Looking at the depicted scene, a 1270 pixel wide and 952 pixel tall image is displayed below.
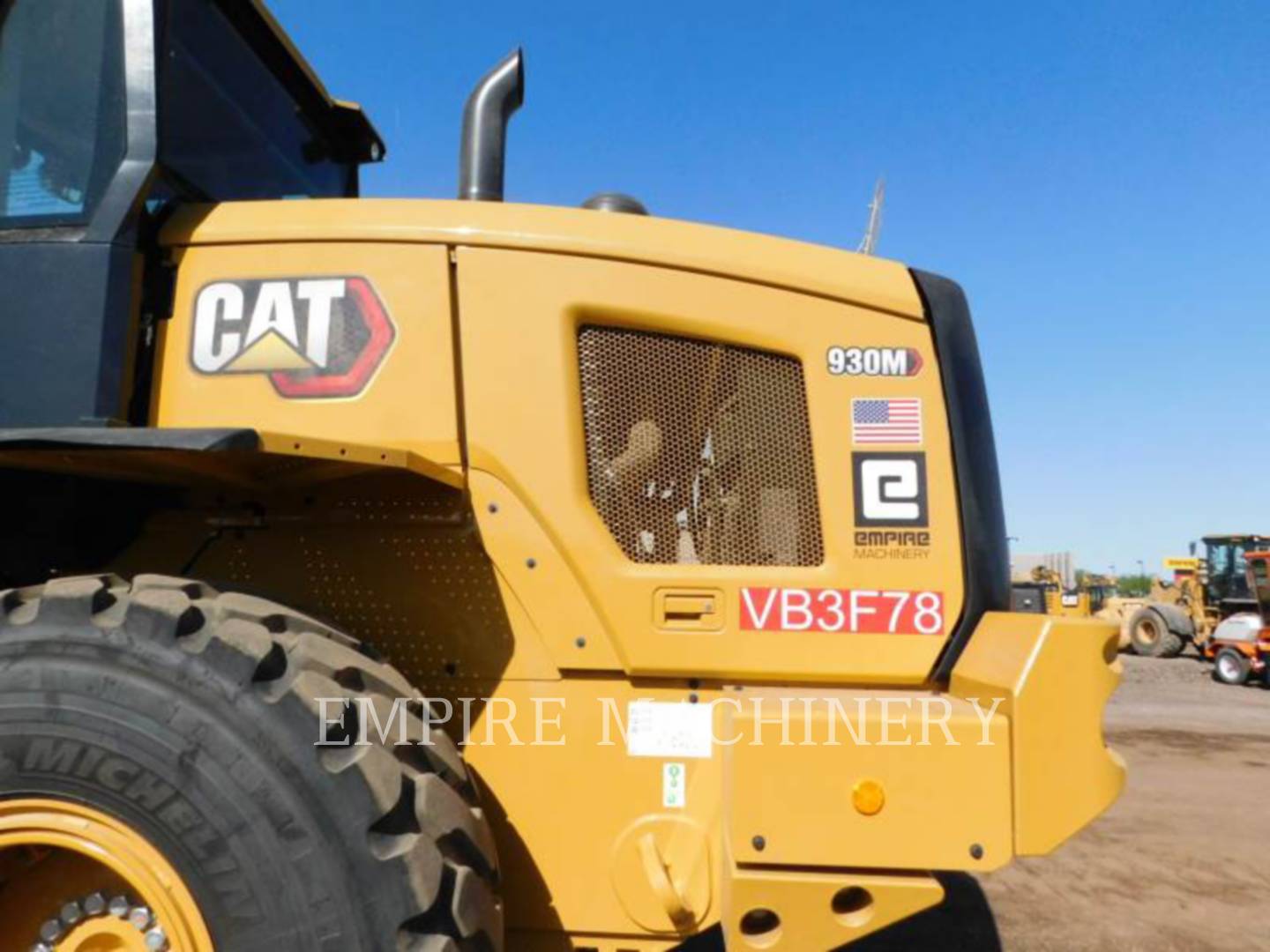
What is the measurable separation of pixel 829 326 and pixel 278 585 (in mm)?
1629

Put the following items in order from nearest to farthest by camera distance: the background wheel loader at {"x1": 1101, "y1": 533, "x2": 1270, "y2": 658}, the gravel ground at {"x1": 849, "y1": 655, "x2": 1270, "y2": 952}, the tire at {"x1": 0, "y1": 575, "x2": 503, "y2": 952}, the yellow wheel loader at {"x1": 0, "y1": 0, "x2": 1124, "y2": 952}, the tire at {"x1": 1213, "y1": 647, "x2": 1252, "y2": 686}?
the tire at {"x1": 0, "y1": 575, "x2": 503, "y2": 952}, the yellow wheel loader at {"x1": 0, "y1": 0, "x2": 1124, "y2": 952}, the gravel ground at {"x1": 849, "y1": 655, "x2": 1270, "y2": 952}, the tire at {"x1": 1213, "y1": 647, "x2": 1252, "y2": 686}, the background wheel loader at {"x1": 1101, "y1": 533, "x2": 1270, "y2": 658}

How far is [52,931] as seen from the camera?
1.98 meters

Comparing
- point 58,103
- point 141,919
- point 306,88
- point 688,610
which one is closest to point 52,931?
point 141,919

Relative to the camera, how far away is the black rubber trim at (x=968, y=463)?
8.19 feet

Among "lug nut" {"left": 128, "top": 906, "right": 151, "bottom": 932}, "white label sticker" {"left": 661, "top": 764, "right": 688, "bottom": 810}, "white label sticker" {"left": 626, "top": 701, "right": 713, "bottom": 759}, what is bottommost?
"lug nut" {"left": 128, "top": 906, "right": 151, "bottom": 932}

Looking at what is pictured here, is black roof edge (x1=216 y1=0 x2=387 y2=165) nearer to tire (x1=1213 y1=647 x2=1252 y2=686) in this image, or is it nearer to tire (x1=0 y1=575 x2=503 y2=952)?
tire (x1=0 y1=575 x2=503 y2=952)

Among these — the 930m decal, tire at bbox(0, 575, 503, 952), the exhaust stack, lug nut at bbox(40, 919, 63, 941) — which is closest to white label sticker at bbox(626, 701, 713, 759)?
tire at bbox(0, 575, 503, 952)

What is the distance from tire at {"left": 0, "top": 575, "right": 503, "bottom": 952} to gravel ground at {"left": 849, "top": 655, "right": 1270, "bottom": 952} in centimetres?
271

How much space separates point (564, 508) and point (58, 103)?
1638mm

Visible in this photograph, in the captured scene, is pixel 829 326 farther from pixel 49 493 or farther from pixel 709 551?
pixel 49 493

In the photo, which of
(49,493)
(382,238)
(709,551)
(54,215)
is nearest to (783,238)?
(709,551)

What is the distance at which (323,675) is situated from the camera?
6.38 feet

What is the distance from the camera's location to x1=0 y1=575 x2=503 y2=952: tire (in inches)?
72.4

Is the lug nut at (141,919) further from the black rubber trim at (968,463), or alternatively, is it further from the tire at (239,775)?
the black rubber trim at (968,463)
